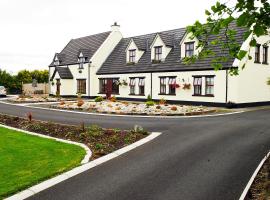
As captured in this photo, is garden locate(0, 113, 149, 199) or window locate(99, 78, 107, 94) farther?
window locate(99, 78, 107, 94)

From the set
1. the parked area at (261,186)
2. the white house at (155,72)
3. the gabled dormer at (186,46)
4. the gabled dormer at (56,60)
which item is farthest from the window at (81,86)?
the parked area at (261,186)

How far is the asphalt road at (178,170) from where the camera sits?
8250 mm

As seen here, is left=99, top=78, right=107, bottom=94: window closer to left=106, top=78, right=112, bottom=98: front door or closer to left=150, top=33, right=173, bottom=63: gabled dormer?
left=106, top=78, right=112, bottom=98: front door

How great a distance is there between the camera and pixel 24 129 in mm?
18359

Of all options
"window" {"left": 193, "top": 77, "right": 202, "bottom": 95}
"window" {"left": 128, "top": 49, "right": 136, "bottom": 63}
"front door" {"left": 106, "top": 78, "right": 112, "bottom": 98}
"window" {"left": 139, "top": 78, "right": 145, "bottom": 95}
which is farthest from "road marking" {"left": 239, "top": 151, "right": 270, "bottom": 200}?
"front door" {"left": 106, "top": 78, "right": 112, "bottom": 98}

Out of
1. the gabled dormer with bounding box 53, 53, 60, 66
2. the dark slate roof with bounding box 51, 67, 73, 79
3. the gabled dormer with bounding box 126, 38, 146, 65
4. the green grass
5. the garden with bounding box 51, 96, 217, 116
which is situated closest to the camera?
the green grass

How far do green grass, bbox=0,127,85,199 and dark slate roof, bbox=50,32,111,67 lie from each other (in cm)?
3134

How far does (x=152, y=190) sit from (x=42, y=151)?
5911mm

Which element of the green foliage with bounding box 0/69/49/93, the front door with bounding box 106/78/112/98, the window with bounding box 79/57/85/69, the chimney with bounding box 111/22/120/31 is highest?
the chimney with bounding box 111/22/120/31

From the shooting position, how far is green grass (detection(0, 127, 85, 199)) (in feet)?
30.4

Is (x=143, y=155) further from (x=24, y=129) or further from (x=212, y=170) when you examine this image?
(x=24, y=129)

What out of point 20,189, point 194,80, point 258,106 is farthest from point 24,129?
point 258,106

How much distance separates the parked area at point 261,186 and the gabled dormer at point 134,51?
3049 centimetres

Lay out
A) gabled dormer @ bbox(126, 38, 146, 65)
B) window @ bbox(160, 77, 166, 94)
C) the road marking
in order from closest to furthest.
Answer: the road marking
window @ bbox(160, 77, 166, 94)
gabled dormer @ bbox(126, 38, 146, 65)
